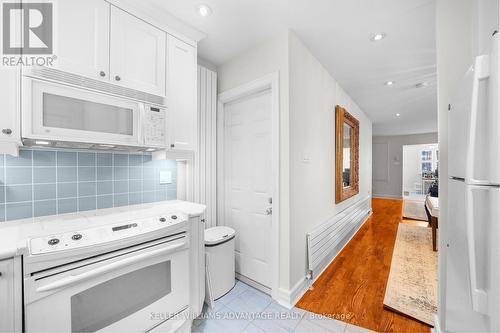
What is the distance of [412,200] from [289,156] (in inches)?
302

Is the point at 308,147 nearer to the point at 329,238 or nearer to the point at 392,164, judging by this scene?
the point at 329,238

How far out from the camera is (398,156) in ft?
25.4

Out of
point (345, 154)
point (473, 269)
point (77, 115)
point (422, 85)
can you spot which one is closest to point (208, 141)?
point (77, 115)

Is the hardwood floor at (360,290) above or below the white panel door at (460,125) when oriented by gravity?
below

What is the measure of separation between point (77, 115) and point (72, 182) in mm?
559

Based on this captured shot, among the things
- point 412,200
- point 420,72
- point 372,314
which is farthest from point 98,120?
point 412,200

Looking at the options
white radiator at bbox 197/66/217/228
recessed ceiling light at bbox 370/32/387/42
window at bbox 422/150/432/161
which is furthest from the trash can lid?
window at bbox 422/150/432/161

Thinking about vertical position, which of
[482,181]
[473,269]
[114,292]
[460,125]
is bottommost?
[114,292]

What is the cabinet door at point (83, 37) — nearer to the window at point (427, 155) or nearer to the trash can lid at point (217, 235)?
the trash can lid at point (217, 235)

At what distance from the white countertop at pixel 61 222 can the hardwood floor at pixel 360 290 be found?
1.56 m

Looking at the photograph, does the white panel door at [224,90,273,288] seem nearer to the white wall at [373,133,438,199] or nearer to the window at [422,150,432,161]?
the white wall at [373,133,438,199]

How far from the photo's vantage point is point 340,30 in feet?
6.61

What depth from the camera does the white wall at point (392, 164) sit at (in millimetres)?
7634

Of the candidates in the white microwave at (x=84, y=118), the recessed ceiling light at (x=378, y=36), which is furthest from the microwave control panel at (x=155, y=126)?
the recessed ceiling light at (x=378, y=36)
